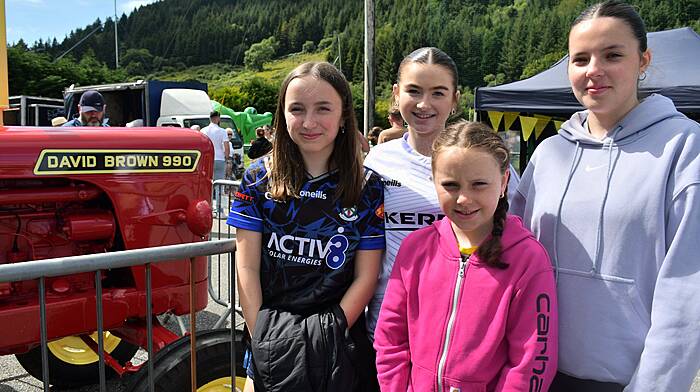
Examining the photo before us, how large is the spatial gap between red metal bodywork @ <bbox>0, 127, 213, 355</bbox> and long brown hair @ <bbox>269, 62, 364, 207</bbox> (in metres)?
1.21

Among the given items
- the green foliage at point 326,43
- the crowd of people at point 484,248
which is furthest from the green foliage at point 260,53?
the crowd of people at point 484,248

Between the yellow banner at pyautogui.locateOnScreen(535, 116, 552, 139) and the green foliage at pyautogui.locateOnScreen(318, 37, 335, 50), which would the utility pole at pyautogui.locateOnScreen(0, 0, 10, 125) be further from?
the green foliage at pyautogui.locateOnScreen(318, 37, 335, 50)

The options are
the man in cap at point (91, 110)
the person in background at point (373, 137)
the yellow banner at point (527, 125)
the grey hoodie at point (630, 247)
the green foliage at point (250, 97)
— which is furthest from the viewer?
the green foliage at point (250, 97)

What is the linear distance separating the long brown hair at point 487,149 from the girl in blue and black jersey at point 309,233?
1.14ft

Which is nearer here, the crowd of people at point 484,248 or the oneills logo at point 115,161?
the crowd of people at point 484,248

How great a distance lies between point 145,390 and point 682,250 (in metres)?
1.95

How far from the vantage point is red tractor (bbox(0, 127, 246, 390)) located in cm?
249

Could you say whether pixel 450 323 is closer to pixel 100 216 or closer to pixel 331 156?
pixel 331 156

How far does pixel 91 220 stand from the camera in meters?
2.69

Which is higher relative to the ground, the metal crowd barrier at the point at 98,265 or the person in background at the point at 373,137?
the person in background at the point at 373,137

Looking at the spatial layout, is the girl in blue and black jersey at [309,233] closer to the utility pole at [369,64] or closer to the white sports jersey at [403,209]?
the white sports jersey at [403,209]

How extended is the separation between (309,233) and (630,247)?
0.87 metres

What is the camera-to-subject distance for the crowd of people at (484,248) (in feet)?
4.51

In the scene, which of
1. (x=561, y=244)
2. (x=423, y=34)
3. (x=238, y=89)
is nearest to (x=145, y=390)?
(x=561, y=244)
